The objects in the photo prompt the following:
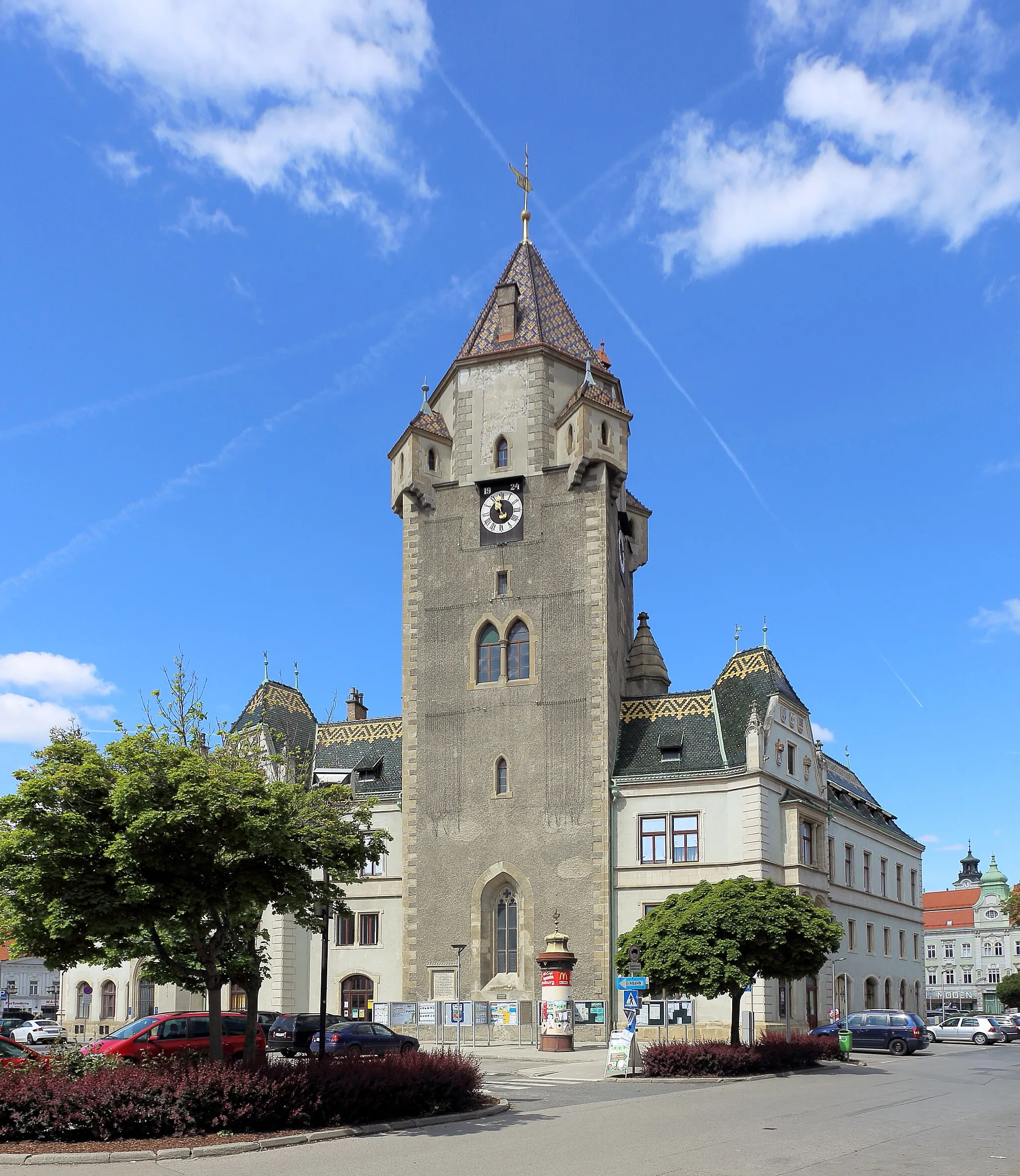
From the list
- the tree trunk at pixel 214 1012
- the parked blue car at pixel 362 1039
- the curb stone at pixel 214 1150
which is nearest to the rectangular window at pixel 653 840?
the parked blue car at pixel 362 1039

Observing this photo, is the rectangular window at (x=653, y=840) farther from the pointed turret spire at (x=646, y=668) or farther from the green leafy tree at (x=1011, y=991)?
the green leafy tree at (x=1011, y=991)

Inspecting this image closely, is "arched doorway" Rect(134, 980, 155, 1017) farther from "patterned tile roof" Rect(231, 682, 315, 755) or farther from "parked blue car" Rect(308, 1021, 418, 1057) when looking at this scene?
Result: "parked blue car" Rect(308, 1021, 418, 1057)

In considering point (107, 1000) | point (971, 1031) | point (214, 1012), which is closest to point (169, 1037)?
point (214, 1012)

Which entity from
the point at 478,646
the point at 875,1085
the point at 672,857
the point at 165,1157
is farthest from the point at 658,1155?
the point at 478,646

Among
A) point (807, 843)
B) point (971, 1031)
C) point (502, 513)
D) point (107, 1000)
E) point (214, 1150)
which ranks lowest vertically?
point (971, 1031)

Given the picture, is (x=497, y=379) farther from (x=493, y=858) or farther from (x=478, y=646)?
(x=493, y=858)

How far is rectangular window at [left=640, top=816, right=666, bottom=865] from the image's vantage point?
49.2 m

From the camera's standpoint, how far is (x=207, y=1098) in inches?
736

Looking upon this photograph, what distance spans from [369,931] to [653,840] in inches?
506

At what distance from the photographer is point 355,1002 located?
53.8 metres

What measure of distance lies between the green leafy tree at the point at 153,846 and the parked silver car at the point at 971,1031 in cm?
4463

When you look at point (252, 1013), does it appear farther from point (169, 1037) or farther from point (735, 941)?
point (735, 941)

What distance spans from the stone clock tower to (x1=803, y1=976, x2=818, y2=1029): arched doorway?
8655mm

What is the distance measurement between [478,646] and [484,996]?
1351 centimetres
